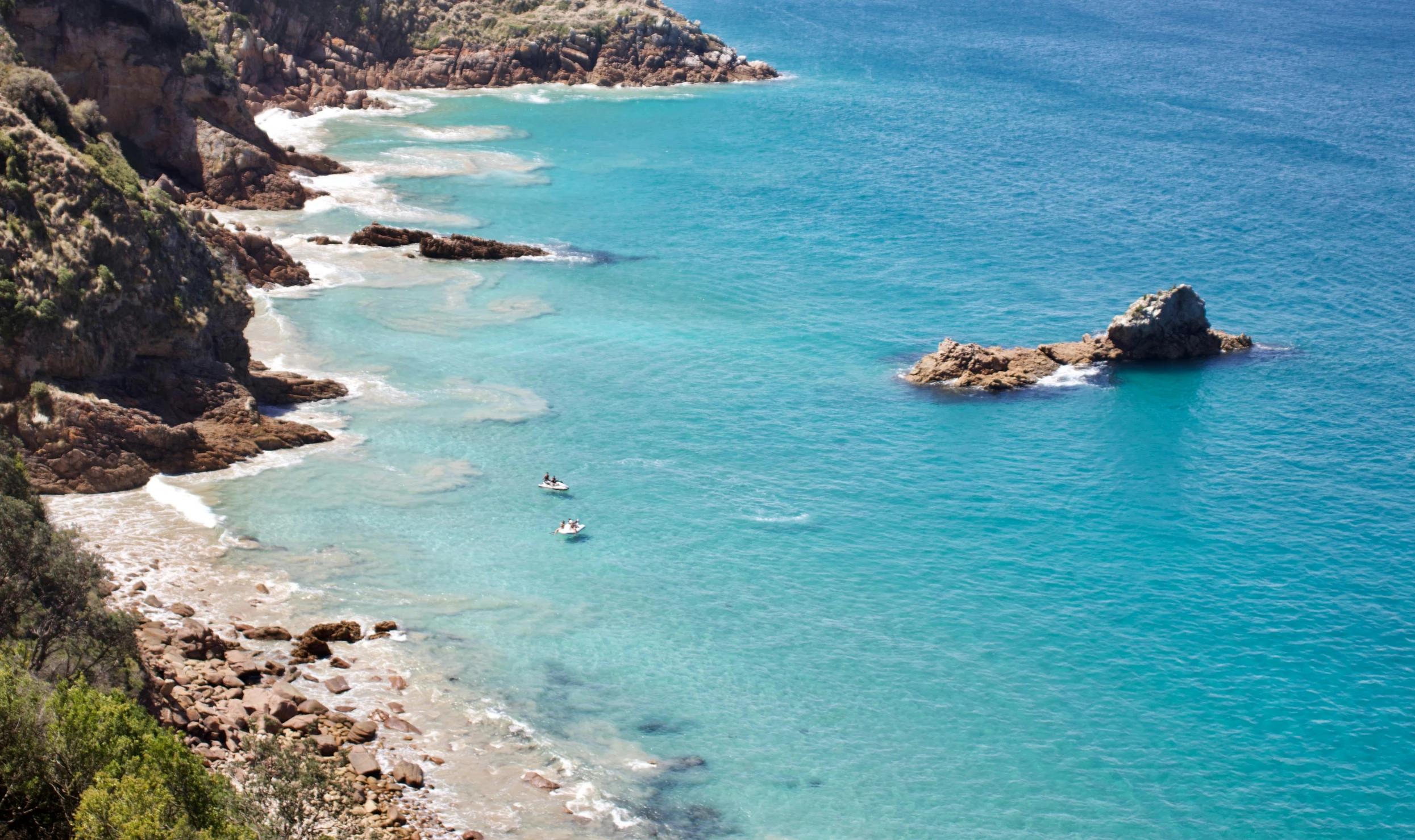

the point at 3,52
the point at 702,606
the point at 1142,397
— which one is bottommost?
the point at 702,606

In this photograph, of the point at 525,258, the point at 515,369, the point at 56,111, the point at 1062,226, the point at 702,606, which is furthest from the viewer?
the point at 1062,226

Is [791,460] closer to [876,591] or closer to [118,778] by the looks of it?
[876,591]

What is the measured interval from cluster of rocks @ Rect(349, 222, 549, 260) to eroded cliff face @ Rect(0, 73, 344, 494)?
25.9 m

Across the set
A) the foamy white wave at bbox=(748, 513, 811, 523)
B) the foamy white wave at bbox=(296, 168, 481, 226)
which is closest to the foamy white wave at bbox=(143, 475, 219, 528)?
the foamy white wave at bbox=(748, 513, 811, 523)

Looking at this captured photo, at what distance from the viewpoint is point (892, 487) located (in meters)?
46.2

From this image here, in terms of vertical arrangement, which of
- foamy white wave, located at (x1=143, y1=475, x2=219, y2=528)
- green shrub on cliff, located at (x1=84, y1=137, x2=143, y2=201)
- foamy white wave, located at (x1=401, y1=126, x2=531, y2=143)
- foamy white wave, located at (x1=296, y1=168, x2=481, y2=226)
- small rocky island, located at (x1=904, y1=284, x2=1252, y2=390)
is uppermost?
foamy white wave, located at (x1=401, y1=126, x2=531, y2=143)

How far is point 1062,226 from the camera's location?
271ft

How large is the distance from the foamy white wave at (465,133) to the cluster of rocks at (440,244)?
1380 inches

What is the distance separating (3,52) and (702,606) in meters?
34.6

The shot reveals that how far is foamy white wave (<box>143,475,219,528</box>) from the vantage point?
123 feet

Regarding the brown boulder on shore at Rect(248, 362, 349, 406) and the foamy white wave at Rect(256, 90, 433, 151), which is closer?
the brown boulder on shore at Rect(248, 362, 349, 406)

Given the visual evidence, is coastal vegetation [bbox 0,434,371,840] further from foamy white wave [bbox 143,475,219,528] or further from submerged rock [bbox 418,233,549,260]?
submerged rock [bbox 418,233,549,260]

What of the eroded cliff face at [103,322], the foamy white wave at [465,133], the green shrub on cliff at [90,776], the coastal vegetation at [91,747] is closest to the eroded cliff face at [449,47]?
the foamy white wave at [465,133]

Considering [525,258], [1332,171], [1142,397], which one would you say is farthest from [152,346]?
[1332,171]
